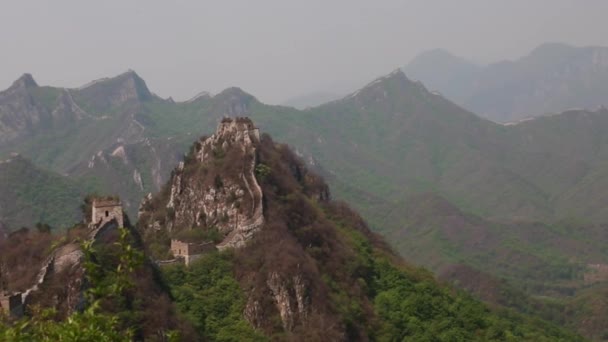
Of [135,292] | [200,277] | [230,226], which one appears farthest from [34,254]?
[230,226]

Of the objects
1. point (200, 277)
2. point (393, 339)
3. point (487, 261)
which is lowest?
point (487, 261)

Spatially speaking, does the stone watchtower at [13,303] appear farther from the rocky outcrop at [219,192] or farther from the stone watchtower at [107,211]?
the rocky outcrop at [219,192]

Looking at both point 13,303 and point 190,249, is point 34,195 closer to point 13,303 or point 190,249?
point 190,249

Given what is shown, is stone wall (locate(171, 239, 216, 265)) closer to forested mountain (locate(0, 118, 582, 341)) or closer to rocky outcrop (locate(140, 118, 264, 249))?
forested mountain (locate(0, 118, 582, 341))

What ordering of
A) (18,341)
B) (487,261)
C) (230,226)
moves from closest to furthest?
1. (18,341)
2. (230,226)
3. (487,261)

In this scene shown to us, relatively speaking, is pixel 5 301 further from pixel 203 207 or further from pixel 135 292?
pixel 203 207

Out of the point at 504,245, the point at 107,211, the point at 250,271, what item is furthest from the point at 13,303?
the point at 504,245
